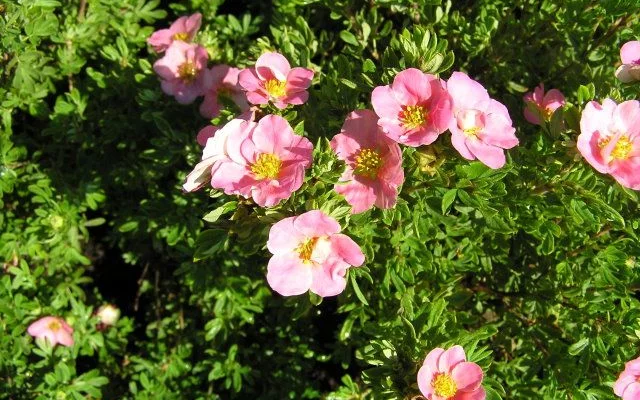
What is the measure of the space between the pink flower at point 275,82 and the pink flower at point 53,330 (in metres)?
1.39

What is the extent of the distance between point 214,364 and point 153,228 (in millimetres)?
602

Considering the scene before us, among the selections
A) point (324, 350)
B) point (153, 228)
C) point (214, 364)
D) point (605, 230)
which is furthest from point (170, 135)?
point (605, 230)

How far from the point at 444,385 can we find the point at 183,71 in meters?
1.37

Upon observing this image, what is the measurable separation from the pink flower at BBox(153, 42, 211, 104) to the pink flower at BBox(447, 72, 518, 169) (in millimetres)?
965

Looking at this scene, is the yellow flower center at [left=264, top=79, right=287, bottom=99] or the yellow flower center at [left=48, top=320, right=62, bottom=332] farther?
the yellow flower center at [left=48, top=320, right=62, bottom=332]

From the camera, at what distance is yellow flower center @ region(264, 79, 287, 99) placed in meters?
1.74

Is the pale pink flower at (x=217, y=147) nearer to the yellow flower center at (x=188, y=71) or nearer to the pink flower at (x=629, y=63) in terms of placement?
the yellow flower center at (x=188, y=71)

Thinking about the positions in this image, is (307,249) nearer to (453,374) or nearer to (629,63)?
(453,374)

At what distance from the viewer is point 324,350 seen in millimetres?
2895

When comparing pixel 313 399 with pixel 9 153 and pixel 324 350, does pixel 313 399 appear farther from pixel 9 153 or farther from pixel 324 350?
pixel 9 153

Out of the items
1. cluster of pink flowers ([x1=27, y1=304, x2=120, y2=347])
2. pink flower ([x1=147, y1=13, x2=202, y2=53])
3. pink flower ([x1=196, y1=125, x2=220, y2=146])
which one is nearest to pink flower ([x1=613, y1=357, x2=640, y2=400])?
pink flower ([x1=196, y1=125, x2=220, y2=146])

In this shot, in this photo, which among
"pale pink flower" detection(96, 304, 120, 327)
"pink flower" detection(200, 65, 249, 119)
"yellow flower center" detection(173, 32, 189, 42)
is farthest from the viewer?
"pale pink flower" detection(96, 304, 120, 327)

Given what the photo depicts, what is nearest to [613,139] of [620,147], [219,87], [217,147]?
[620,147]

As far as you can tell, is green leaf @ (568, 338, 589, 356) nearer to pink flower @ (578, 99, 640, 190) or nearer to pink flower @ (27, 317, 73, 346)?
pink flower @ (578, 99, 640, 190)
